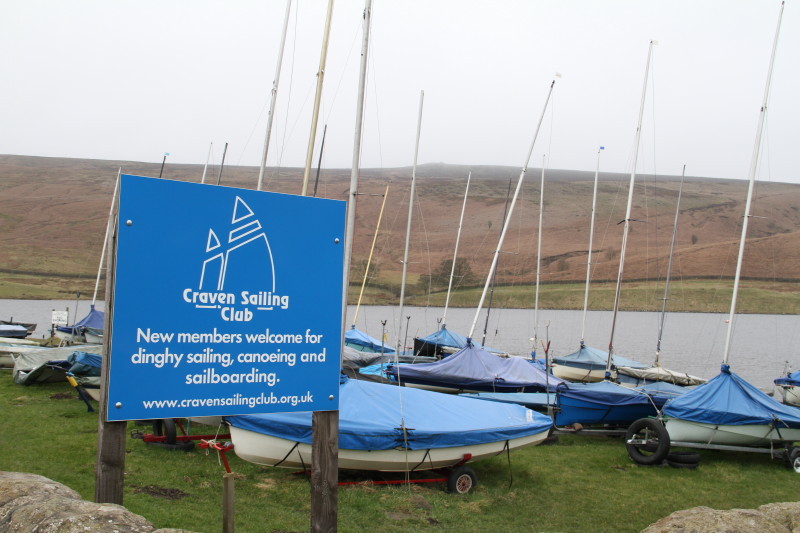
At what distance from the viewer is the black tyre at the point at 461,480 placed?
39.1 feet

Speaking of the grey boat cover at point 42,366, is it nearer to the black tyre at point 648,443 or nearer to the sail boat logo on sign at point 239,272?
the black tyre at point 648,443

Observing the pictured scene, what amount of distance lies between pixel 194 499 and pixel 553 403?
37.5ft

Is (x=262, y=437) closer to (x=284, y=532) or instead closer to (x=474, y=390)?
(x=284, y=532)

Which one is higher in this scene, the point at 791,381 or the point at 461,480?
the point at 461,480

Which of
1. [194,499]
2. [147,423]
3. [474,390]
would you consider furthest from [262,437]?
[474,390]

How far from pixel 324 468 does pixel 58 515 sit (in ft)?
6.96

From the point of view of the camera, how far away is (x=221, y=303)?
5289 mm

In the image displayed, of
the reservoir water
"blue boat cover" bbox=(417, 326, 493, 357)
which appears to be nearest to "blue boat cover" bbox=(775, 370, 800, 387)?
the reservoir water

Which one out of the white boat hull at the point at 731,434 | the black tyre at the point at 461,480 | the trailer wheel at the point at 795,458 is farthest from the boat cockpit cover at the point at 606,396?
the black tyre at the point at 461,480

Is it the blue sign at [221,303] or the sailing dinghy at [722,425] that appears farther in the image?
the sailing dinghy at [722,425]

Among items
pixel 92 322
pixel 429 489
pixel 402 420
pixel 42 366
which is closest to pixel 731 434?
pixel 429 489

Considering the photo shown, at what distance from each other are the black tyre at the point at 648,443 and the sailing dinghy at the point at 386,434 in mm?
3468

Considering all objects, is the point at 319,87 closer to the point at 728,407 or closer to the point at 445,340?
the point at 728,407

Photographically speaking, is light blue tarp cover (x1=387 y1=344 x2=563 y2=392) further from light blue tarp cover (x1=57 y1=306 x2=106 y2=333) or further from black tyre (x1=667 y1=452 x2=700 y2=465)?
light blue tarp cover (x1=57 y1=306 x2=106 y2=333)
